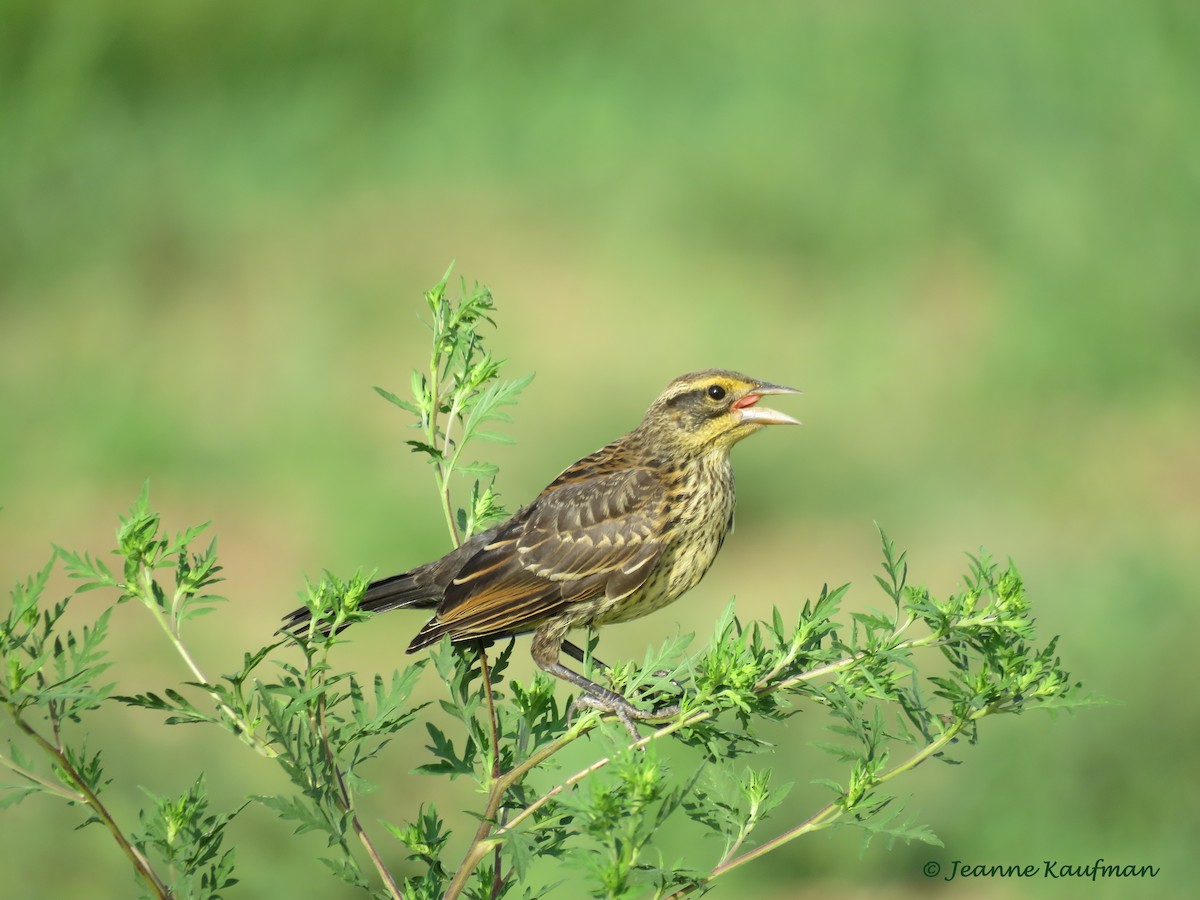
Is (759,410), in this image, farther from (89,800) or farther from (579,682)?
(89,800)

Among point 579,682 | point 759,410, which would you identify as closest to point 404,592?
point 579,682

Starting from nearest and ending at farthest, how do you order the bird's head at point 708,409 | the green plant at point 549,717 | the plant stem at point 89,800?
the plant stem at point 89,800 < the green plant at point 549,717 < the bird's head at point 708,409

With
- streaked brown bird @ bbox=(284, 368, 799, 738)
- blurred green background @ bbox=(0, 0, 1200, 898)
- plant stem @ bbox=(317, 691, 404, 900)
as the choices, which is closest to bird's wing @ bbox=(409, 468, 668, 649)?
streaked brown bird @ bbox=(284, 368, 799, 738)

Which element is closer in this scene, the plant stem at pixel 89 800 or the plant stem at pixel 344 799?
the plant stem at pixel 89 800

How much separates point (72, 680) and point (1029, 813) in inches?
194

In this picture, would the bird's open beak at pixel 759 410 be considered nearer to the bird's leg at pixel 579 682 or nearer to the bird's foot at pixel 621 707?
the bird's leg at pixel 579 682

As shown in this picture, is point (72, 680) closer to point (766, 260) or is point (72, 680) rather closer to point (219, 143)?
point (766, 260)

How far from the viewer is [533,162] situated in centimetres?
1209

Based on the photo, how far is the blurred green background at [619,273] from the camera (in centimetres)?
922

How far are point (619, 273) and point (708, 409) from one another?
678 cm

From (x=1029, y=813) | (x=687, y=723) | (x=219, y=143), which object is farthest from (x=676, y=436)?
(x=219, y=143)

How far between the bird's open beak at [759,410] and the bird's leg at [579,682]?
2.56 feet

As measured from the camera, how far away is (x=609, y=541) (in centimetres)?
425

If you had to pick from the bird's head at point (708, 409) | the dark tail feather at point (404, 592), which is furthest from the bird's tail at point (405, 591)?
the bird's head at point (708, 409)
